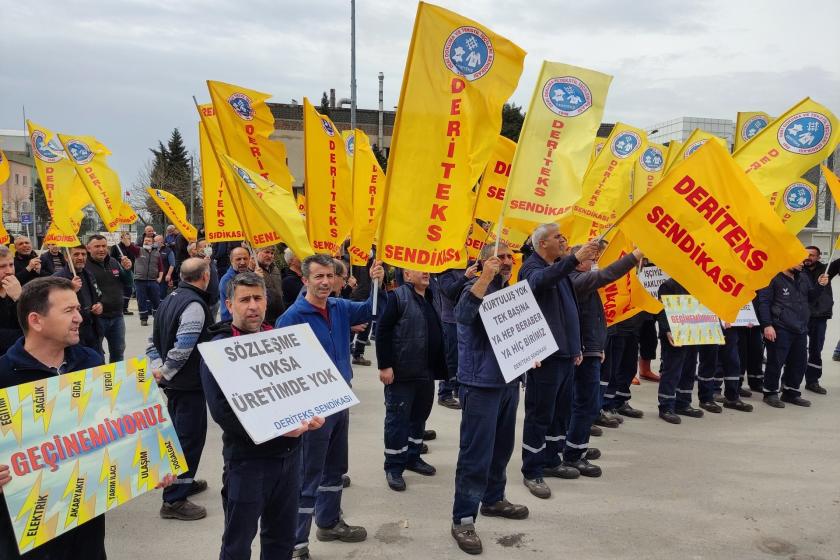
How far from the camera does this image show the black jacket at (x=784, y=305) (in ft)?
27.4

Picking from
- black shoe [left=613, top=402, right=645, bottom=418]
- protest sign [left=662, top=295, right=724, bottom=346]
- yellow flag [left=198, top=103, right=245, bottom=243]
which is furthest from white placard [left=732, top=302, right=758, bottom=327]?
yellow flag [left=198, top=103, right=245, bottom=243]

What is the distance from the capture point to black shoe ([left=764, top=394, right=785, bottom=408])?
8.29 metres

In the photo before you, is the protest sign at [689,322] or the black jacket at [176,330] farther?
the protest sign at [689,322]

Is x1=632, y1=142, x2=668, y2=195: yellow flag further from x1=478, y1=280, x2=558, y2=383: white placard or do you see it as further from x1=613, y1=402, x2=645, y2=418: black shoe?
x1=478, y1=280, x2=558, y2=383: white placard

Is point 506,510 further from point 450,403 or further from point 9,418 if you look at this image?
point 9,418

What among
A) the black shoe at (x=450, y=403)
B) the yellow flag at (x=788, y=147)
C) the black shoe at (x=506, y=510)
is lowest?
the black shoe at (x=450, y=403)

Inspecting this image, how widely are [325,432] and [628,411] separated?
197 inches

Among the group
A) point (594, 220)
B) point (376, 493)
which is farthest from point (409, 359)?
point (594, 220)

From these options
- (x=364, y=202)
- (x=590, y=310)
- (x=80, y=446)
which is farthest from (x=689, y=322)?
(x=80, y=446)

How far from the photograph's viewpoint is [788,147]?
652cm

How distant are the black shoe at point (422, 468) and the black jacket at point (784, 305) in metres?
5.54

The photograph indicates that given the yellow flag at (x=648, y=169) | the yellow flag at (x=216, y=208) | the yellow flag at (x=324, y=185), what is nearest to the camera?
the yellow flag at (x=324, y=185)

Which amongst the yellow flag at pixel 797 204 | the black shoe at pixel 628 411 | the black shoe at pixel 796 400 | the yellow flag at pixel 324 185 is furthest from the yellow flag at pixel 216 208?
the black shoe at pixel 796 400

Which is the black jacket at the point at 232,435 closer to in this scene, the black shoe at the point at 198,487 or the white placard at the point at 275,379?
the white placard at the point at 275,379
